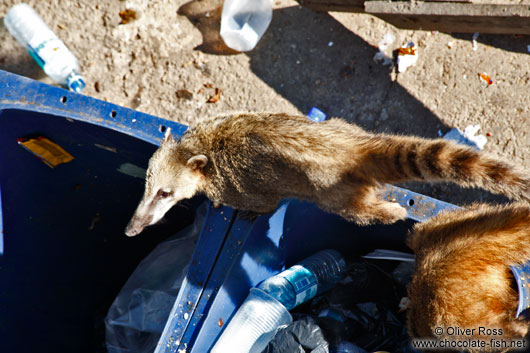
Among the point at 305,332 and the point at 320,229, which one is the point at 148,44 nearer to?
the point at 320,229

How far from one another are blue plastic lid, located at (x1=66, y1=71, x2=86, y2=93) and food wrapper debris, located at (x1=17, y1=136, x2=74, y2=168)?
1.63 m

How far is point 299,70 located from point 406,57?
0.92 meters

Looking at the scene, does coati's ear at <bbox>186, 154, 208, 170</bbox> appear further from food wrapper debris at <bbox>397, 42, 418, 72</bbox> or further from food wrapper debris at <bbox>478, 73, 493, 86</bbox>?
food wrapper debris at <bbox>478, 73, 493, 86</bbox>

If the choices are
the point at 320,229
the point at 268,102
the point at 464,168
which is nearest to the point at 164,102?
the point at 268,102

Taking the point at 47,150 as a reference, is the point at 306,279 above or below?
below

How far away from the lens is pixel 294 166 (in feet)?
8.24

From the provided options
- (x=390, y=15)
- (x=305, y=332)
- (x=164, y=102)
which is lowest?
(x=305, y=332)

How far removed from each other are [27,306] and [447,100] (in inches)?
136

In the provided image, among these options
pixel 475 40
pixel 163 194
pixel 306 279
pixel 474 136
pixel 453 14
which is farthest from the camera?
pixel 475 40

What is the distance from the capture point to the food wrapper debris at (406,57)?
13.0 ft

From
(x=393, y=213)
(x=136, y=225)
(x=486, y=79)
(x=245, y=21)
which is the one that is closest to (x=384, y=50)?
(x=486, y=79)

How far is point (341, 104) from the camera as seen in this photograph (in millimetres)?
4027

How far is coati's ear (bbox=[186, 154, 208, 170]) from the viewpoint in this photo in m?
2.68

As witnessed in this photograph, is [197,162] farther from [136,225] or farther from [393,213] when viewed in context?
[393,213]
